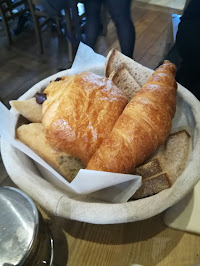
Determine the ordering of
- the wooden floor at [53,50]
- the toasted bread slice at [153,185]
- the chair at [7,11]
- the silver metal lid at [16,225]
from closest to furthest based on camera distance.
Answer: the silver metal lid at [16,225]
the toasted bread slice at [153,185]
the wooden floor at [53,50]
the chair at [7,11]

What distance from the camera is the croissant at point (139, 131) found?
0.45 meters

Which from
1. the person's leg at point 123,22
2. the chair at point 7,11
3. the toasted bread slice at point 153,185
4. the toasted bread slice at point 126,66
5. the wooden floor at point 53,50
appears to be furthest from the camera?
the chair at point 7,11

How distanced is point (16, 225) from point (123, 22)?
1130 millimetres

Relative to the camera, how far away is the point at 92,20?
3.72 ft

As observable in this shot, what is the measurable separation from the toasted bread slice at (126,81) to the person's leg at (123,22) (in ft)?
1.53

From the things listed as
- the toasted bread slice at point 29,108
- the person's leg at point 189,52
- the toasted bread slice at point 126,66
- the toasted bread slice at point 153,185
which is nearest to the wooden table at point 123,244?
the toasted bread slice at point 153,185

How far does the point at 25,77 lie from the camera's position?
1.70 m

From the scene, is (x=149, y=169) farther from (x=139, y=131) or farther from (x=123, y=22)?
(x=123, y=22)

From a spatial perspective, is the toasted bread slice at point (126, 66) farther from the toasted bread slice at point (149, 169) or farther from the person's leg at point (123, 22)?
the person's leg at point (123, 22)

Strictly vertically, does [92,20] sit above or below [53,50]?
above

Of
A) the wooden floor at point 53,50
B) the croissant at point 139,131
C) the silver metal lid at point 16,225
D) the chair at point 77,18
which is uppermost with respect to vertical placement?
the chair at point 77,18

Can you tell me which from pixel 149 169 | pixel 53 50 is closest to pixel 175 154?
pixel 149 169

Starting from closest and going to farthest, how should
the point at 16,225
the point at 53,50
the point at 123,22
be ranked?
the point at 16,225
the point at 123,22
the point at 53,50

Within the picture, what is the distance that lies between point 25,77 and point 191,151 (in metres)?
1.45
